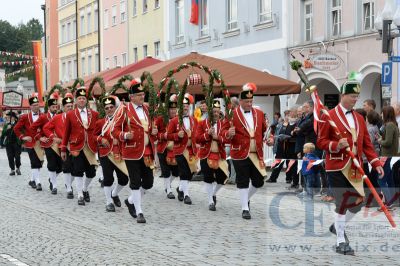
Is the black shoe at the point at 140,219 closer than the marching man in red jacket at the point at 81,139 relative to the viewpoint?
Yes

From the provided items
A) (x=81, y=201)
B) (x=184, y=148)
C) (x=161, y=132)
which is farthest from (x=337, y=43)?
(x=81, y=201)

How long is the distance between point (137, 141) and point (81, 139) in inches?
119

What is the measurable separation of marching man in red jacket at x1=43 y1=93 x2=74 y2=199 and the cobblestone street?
48 centimetres

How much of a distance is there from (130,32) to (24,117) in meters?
30.6

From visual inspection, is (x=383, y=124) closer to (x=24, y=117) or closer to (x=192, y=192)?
(x=192, y=192)

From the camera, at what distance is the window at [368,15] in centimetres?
2583

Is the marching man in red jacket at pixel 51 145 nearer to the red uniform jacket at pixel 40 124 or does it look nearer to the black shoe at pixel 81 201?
the red uniform jacket at pixel 40 124

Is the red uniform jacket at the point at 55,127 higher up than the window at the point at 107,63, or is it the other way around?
the window at the point at 107,63

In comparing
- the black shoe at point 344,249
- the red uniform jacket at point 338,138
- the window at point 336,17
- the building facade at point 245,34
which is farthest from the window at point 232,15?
the black shoe at point 344,249

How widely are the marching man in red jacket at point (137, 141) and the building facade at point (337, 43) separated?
33.8 ft

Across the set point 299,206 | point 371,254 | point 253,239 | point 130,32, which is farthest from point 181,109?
point 130,32

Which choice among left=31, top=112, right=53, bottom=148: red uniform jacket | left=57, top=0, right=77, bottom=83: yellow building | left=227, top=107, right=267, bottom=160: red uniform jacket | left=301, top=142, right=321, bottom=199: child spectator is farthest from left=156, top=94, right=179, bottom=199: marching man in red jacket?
left=57, top=0, right=77, bottom=83: yellow building

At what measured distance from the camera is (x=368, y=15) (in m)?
26.2

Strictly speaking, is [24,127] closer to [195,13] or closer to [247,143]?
[247,143]
